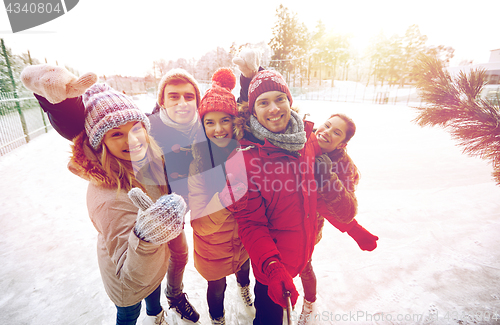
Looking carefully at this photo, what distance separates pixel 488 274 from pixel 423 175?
2361 millimetres

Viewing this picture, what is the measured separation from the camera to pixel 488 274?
1.87 m

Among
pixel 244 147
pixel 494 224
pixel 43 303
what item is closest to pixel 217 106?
pixel 244 147

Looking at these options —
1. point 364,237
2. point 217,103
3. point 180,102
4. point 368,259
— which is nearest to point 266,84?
point 217,103

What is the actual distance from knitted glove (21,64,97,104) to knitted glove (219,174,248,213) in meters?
0.85

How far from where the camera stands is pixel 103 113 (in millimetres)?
1083

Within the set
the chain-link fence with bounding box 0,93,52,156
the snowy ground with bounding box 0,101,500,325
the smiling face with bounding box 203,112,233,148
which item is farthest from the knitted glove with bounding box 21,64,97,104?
the chain-link fence with bounding box 0,93,52,156

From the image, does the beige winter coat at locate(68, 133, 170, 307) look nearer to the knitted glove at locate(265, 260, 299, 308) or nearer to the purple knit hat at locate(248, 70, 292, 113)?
the knitted glove at locate(265, 260, 299, 308)

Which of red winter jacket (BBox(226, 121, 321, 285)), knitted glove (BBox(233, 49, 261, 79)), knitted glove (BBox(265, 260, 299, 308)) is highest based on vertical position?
knitted glove (BBox(233, 49, 261, 79))

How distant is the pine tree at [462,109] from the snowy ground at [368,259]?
4.3 inches

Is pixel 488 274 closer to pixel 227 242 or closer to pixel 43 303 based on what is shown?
pixel 227 242

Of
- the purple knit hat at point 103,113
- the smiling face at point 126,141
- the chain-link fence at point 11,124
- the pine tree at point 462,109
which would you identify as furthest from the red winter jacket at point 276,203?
the chain-link fence at point 11,124

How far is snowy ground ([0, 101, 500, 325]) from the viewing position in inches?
65.7

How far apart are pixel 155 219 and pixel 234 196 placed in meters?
0.45

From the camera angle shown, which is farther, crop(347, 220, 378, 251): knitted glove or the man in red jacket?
crop(347, 220, 378, 251): knitted glove
